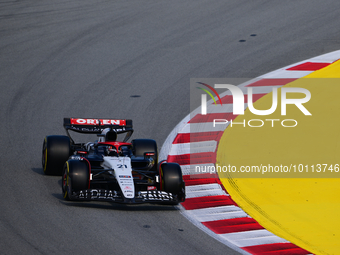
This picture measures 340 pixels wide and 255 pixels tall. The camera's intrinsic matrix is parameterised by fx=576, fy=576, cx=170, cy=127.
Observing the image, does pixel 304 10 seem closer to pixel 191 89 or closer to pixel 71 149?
pixel 191 89

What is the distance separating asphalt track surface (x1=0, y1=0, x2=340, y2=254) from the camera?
8.73m

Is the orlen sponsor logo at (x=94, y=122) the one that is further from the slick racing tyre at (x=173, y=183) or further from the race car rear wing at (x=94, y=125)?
the slick racing tyre at (x=173, y=183)

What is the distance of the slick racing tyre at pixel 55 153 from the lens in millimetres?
10867

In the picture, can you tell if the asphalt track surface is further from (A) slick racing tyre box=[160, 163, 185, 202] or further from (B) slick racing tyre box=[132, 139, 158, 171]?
(B) slick racing tyre box=[132, 139, 158, 171]

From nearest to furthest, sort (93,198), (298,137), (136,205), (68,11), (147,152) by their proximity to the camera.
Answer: (93,198), (136,205), (147,152), (298,137), (68,11)

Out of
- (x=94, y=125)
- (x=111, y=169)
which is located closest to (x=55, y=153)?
(x=94, y=125)

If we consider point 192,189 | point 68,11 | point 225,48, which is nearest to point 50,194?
point 192,189

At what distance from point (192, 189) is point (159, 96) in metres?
5.21

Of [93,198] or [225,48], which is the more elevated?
[225,48]

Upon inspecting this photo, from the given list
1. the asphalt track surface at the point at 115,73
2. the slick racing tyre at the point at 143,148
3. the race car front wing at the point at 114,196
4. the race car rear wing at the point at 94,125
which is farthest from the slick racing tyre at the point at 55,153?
the race car front wing at the point at 114,196

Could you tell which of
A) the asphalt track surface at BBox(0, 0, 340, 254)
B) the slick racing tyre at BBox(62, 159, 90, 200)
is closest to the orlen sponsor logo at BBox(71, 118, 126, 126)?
the asphalt track surface at BBox(0, 0, 340, 254)

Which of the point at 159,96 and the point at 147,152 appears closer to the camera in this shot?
the point at 147,152

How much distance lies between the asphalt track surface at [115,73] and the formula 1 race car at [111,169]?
0.31 m

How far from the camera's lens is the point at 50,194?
1019 cm
